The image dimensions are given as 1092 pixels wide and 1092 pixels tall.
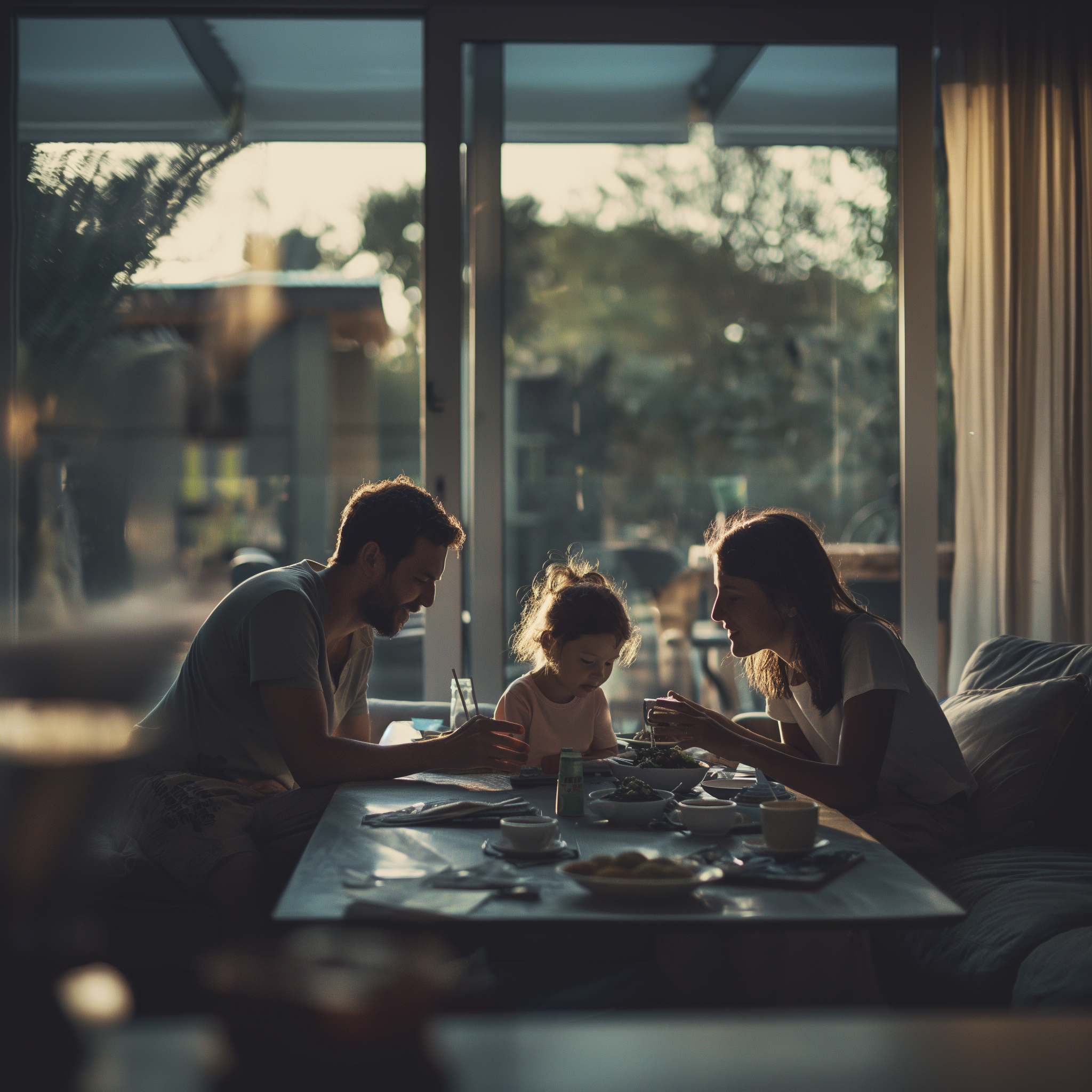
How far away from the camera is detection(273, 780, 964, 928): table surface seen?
116cm

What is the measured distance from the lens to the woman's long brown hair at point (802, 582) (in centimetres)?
216

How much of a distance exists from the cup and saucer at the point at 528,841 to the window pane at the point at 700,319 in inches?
81.4

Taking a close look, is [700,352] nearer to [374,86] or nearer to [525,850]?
[374,86]

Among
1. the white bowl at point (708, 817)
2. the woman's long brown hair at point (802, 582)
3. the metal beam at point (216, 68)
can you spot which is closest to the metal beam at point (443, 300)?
the metal beam at point (216, 68)

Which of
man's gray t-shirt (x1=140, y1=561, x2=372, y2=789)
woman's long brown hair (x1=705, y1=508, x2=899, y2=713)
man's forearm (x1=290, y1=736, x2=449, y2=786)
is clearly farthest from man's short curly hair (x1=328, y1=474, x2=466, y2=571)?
woman's long brown hair (x1=705, y1=508, x2=899, y2=713)

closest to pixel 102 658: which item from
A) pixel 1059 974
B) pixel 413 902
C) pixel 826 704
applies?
pixel 413 902

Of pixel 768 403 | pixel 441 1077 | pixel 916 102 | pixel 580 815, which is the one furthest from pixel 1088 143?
pixel 441 1077

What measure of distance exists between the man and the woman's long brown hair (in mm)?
628

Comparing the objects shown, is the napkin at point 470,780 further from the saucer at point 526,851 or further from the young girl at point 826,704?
the saucer at point 526,851

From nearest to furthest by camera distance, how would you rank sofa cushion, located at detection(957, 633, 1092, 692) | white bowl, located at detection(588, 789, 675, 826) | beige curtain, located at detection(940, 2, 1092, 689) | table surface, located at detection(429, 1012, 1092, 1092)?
table surface, located at detection(429, 1012, 1092, 1092) < white bowl, located at detection(588, 789, 675, 826) < sofa cushion, located at detection(957, 633, 1092, 692) < beige curtain, located at detection(940, 2, 1092, 689)

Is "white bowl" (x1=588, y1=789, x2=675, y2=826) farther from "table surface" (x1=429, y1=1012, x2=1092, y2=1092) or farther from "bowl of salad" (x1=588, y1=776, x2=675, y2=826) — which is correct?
"table surface" (x1=429, y1=1012, x2=1092, y2=1092)

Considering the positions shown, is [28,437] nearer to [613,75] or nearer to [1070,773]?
[613,75]

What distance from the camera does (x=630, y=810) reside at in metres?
1.65

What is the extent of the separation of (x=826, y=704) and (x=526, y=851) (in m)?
0.97
